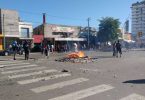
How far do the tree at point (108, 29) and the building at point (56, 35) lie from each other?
21.4 feet

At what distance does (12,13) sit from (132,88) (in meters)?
46.7

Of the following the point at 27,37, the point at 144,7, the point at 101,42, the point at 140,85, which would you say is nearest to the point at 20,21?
the point at 27,37

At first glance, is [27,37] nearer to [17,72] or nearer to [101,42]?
[101,42]

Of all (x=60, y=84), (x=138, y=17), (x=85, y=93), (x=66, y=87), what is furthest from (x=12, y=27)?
(x=138, y=17)

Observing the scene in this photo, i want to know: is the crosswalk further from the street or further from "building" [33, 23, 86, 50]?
"building" [33, 23, 86, 50]

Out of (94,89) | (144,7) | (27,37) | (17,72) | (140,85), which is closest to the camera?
(94,89)

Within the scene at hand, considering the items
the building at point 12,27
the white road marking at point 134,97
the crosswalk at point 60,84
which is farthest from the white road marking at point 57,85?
the building at point 12,27

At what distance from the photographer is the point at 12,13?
178 feet

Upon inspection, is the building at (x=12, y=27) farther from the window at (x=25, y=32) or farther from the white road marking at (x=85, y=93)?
the white road marking at (x=85, y=93)

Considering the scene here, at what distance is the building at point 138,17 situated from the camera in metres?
173

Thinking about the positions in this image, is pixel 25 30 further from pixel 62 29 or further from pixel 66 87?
pixel 66 87

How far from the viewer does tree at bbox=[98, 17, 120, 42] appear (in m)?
70.9

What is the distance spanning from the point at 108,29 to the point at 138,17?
4518 inches

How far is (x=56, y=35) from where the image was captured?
62188 mm
